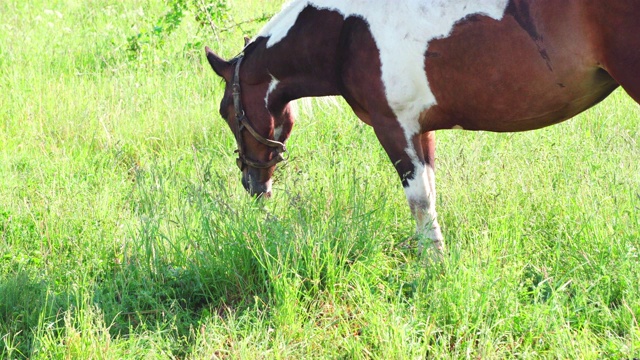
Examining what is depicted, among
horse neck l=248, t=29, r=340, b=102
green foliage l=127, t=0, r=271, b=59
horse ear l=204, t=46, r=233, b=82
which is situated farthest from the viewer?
green foliage l=127, t=0, r=271, b=59

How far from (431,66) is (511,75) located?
387mm

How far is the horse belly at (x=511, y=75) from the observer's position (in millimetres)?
3473

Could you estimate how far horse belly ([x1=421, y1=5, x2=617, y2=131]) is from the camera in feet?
11.4

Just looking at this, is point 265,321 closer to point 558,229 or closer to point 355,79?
point 355,79

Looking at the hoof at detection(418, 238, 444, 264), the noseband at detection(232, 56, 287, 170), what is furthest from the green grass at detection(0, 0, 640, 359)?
the noseband at detection(232, 56, 287, 170)

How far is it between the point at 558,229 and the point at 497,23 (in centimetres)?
120

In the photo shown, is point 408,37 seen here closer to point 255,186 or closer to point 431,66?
point 431,66

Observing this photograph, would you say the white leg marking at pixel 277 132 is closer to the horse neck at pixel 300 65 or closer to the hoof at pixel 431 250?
the horse neck at pixel 300 65

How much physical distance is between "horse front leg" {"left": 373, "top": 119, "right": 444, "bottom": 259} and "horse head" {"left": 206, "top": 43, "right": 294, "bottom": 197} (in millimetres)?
780

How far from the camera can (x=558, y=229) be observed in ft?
13.7

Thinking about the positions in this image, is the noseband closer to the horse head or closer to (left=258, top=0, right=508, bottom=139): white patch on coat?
the horse head

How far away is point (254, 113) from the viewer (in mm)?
4641

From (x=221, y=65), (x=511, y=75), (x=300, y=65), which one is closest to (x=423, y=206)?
(x=511, y=75)

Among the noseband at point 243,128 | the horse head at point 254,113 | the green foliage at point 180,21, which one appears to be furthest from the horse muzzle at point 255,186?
the green foliage at point 180,21
